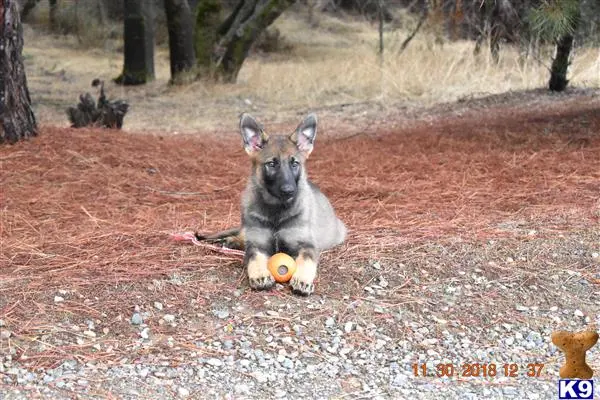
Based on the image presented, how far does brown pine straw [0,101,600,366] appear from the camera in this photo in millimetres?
5055

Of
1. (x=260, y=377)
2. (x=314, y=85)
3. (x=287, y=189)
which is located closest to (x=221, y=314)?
(x=260, y=377)

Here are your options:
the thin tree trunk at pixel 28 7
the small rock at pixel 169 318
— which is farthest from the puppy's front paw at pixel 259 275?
the thin tree trunk at pixel 28 7

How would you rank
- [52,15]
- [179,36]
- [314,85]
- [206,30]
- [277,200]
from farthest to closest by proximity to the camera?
[52,15] < [206,30] < [179,36] < [314,85] < [277,200]

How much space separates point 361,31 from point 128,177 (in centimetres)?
1954

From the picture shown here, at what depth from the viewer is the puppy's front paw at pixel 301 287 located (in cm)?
496

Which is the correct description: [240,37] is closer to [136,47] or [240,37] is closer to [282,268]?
[136,47]

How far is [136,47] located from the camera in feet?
57.3

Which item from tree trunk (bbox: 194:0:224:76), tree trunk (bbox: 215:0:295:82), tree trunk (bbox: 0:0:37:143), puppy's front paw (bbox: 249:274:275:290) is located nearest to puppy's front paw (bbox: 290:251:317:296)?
puppy's front paw (bbox: 249:274:275:290)

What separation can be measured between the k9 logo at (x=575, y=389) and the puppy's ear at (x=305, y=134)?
2182 mm

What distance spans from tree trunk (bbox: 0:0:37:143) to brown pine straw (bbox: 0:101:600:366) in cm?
19

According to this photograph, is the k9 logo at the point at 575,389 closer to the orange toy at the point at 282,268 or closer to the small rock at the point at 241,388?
the small rock at the point at 241,388

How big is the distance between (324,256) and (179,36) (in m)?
12.0

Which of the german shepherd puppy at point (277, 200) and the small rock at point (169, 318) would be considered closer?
the small rock at point (169, 318)

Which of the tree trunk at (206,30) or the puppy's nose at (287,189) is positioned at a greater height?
the puppy's nose at (287,189)
